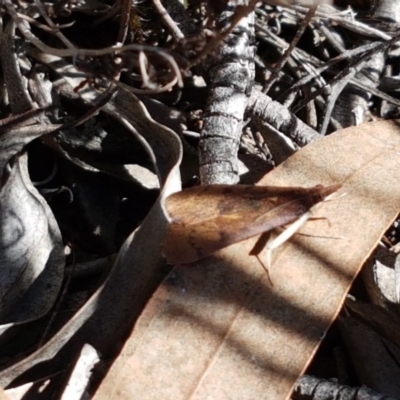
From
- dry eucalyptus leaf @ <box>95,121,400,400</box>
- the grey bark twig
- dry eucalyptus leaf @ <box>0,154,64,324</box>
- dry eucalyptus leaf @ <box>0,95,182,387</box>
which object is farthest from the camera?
the grey bark twig

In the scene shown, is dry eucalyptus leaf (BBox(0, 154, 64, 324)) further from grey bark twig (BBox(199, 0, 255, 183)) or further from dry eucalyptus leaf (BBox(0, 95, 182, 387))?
grey bark twig (BBox(199, 0, 255, 183))

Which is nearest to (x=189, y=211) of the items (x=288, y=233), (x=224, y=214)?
(x=224, y=214)

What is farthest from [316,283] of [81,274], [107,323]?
[81,274]

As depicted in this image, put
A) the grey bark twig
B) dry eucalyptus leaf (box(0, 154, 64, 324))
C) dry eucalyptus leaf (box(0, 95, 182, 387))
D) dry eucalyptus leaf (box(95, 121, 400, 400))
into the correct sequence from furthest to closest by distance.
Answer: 1. the grey bark twig
2. dry eucalyptus leaf (box(0, 154, 64, 324))
3. dry eucalyptus leaf (box(0, 95, 182, 387))
4. dry eucalyptus leaf (box(95, 121, 400, 400))

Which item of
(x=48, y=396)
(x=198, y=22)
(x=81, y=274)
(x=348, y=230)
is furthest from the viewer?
(x=198, y=22)

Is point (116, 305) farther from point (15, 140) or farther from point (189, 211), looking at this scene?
point (15, 140)

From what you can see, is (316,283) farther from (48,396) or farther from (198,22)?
(198,22)

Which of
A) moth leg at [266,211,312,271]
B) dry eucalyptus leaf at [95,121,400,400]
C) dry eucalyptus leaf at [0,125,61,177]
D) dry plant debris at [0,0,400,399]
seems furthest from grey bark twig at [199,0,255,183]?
dry eucalyptus leaf at [0,125,61,177]
